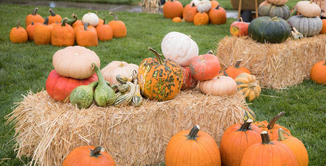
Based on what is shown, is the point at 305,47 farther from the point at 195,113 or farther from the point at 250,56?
the point at 195,113

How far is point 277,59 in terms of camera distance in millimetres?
5543

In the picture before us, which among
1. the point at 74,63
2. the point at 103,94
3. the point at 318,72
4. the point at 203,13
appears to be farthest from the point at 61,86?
the point at 203,13

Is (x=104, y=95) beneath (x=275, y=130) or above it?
above

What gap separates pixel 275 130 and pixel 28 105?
8.21 ft

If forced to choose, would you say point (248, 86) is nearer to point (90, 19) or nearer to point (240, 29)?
point (240, 29)

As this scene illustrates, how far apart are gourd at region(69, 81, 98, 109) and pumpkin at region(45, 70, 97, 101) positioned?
0.17 metres

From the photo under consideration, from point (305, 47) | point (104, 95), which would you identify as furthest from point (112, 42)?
point (104, 95)

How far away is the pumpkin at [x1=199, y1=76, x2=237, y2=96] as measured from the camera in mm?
3770

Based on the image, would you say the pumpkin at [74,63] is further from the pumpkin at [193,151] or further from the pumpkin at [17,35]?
the pumpkin at [17,35]

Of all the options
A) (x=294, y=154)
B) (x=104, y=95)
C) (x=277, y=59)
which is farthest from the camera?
(x=277, y=59)

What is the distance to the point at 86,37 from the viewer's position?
24.5ft

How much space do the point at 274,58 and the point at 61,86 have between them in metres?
3.61

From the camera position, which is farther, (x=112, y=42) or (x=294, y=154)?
(x=112, y=42)

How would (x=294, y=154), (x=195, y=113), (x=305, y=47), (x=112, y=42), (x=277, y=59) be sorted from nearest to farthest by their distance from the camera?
1. (x=294, y=154)
2. (x=195, y=113)
3. (x=277, y=59)
4. (x=305, y=47)
5. (x=112, y=42)
